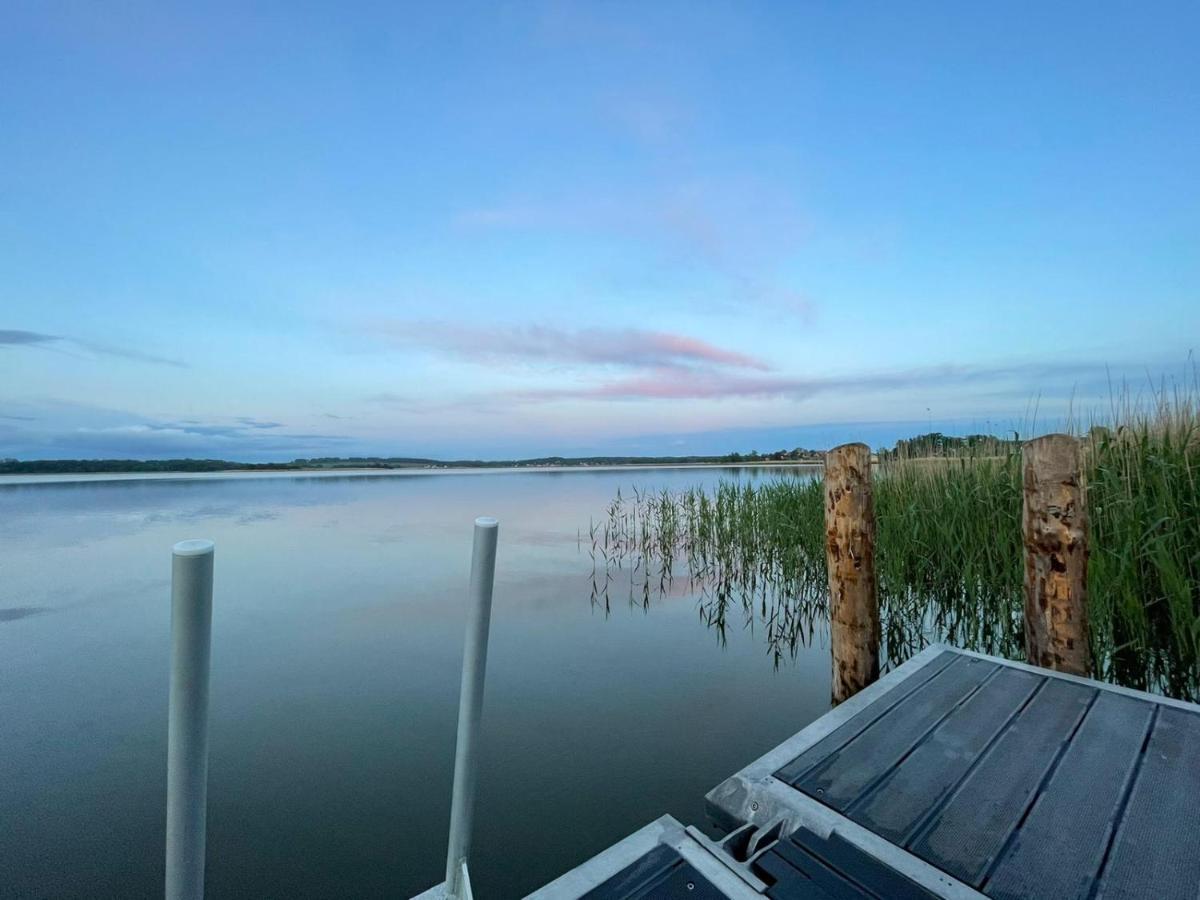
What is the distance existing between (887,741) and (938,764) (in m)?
0.20

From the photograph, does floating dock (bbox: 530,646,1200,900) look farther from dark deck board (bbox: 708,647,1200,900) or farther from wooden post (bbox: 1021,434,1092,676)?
wooden post (bbox: 1021,434,1092,676)

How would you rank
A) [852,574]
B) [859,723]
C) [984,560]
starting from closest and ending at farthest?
[859,723]
[852,574]
[984,560]

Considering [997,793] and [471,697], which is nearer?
[471,697]

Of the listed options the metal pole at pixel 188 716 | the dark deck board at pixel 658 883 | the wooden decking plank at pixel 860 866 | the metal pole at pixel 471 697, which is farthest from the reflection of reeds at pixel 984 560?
the metal pole at pixel 188 716

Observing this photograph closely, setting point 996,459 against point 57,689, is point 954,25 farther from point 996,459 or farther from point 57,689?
point 57,689

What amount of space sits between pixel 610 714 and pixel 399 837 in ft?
5.28

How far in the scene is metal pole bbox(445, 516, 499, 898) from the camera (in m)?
1.17

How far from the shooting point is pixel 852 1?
21.5 ft

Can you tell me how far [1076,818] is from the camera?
156 cm

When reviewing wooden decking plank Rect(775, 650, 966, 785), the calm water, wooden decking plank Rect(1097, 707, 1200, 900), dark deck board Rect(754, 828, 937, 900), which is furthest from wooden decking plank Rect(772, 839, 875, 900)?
the calm water

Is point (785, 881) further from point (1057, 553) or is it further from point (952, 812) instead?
point (1057, 553)

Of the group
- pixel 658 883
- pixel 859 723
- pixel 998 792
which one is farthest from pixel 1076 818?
pixel 658 883

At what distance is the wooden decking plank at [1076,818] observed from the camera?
4.34ft

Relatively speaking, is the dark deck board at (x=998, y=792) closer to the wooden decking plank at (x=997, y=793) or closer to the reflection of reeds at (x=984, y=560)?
the wooden decking plank at (x=997, y=793)
